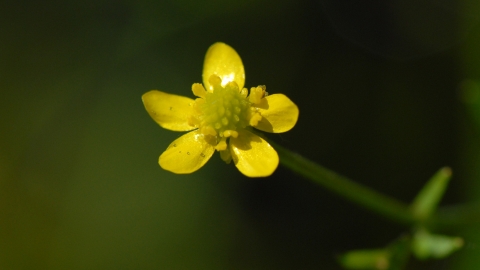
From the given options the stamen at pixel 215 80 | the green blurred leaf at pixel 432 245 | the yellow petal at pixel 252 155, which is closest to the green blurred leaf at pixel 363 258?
the green blurred leaf at pixel 432 245

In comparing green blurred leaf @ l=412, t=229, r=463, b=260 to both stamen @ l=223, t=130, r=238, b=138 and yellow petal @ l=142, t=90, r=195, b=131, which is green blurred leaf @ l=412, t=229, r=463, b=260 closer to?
stamen @ l=223, t=130, r=238, b=138

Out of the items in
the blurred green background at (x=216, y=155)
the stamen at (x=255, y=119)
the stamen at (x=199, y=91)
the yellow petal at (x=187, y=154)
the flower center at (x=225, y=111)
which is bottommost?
the yellow petal at (x=187, y=154)

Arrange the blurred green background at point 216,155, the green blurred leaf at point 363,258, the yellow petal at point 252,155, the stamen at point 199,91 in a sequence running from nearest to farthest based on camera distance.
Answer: the yellow petal at point 252,155 → the stamen at point 199,91 → the green blurred leaf at point 363,258 → the blurred green background at point 216,155

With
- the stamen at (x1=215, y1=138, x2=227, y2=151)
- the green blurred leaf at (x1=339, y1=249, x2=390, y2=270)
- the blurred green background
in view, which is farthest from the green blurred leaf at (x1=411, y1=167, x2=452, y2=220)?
the stamen at (x1=215, y1=138, x2=227, y2=151)

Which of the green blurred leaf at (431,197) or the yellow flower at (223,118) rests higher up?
the green blurred leaf at (431,197)

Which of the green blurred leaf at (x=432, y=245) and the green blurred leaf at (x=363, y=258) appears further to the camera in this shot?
the green blurred leaf at (x=363, y=258)

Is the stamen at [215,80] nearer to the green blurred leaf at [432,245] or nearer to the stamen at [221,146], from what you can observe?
the stamen at [221,146]

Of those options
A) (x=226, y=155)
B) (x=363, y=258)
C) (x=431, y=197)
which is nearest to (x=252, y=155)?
(x=226, y=155)

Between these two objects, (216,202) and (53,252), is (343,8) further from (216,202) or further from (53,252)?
(53,252)
